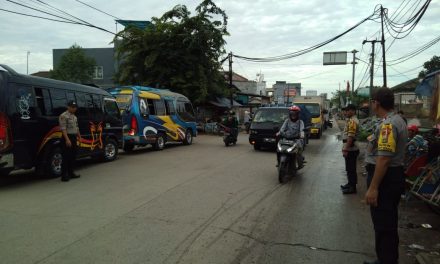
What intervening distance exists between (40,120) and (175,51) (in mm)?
17734

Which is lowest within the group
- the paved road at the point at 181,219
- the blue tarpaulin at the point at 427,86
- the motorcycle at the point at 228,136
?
the paved road at the point at 181,219

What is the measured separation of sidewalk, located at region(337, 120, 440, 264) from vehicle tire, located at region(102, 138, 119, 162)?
8.75 m

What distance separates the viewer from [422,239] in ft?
18.1

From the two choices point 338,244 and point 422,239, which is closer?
point 338,244

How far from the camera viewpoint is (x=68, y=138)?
9.50 metres

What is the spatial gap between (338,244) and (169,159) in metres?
9.07

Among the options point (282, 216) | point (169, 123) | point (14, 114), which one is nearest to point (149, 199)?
point (282, 216)

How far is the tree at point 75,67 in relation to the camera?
42.2 metres

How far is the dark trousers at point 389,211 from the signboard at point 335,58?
36.5 meters

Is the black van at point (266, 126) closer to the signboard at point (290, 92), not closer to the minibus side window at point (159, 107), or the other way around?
the minibus side window at point (159, 107)

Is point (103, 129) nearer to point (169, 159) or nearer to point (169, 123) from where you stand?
point (169, 159)

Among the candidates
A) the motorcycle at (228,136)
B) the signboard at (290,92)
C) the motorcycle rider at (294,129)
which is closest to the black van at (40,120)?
the motorcycle rider at (294,129)

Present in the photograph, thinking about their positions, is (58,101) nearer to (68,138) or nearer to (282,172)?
(68,138)

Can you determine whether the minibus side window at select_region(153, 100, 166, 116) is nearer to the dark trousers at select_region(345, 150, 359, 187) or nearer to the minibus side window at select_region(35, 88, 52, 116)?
the minibus side window at select_region(35, 88, 52, 116)
